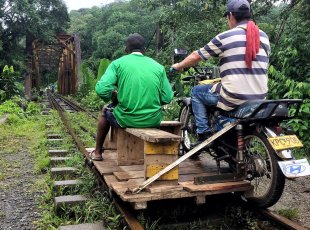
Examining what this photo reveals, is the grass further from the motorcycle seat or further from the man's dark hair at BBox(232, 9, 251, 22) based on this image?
the man's dark hair at BBox(232, 9, 251, 22)

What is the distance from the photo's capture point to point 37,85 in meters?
30.9

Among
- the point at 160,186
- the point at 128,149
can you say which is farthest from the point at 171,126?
the point at 160,186

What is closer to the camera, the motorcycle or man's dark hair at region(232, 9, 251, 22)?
the motorcycle

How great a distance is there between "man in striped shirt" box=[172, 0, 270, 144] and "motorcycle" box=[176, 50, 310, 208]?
0.15m

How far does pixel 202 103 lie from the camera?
4.19 metres

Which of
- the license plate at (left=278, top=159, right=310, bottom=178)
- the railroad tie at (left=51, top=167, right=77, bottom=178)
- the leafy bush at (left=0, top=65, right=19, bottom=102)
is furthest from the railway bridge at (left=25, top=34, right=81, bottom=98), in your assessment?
the license plate at (left=278, top=159, right=310, bottom=178)

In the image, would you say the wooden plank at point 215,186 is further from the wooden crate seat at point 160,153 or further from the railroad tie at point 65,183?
the railroad tie at point 65,183

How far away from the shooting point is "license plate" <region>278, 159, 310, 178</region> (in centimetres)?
314

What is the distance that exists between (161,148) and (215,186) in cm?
61

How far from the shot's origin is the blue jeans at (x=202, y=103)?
404cm

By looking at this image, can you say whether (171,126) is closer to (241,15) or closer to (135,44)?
(135,44)

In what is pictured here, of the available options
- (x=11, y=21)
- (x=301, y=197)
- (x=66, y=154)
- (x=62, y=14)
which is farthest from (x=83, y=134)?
(x=62, y=14)

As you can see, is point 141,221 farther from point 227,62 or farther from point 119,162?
point 227,62

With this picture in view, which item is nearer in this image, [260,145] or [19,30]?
[260,145]
